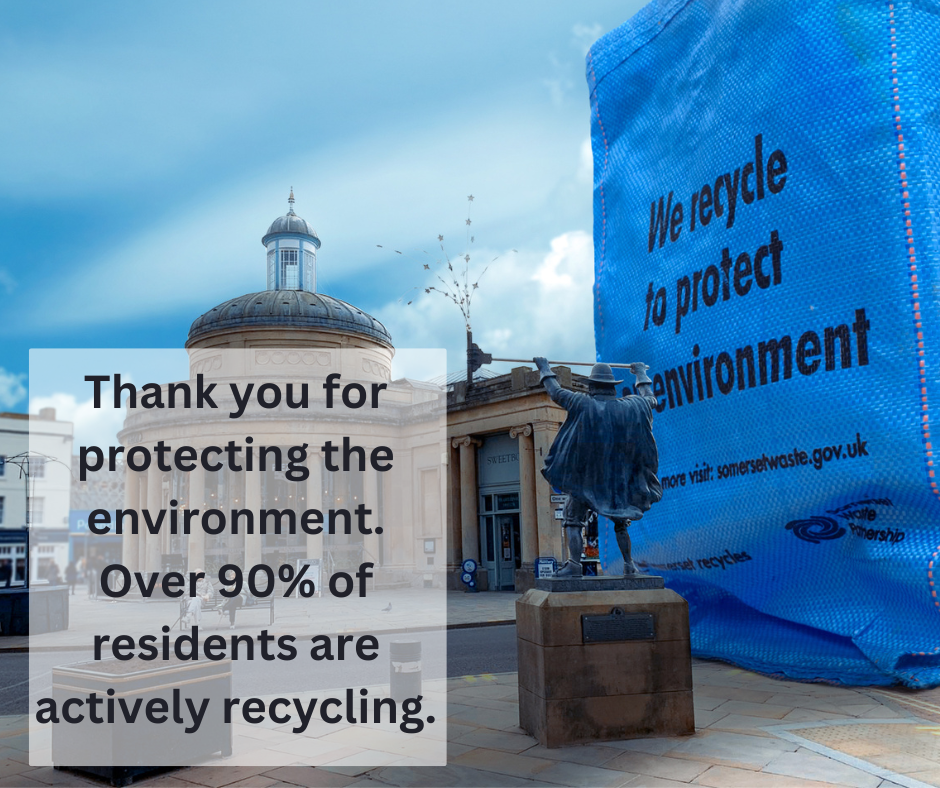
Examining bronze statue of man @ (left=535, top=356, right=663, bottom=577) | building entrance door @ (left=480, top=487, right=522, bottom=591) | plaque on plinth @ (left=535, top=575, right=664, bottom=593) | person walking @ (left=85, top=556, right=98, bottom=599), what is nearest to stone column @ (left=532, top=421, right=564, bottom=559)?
building entrance door @ (left=480, top=487, right=522, bottom=591)

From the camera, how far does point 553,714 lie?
7.05 metres

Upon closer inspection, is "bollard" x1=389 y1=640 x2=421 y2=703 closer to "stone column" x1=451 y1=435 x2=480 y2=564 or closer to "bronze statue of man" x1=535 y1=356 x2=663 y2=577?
"bronze statue of man" x1=535 y1=356 x2=663 y2=577

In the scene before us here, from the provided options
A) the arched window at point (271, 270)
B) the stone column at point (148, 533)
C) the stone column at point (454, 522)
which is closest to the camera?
the stone column at point (454, 522)

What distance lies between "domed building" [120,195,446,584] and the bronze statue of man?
2668 centimetres

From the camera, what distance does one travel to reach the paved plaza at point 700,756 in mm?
6133

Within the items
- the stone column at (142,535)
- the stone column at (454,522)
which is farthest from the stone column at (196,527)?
the stone column at (454,522)

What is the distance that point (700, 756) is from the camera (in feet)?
21.9

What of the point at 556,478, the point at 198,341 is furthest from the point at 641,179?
the point at 198,341

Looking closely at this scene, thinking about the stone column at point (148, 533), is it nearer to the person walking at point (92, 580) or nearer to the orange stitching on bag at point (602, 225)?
the person walking at point (92, 580)

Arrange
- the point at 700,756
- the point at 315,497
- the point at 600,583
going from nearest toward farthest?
the point at 700,756 → the point at 600,583 → the point at 315,497

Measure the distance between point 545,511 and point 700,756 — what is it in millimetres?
24915

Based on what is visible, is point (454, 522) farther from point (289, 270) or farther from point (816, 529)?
point (816, 529)

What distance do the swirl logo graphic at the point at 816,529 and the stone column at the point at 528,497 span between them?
22307mm

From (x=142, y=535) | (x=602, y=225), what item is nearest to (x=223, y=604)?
(x=602, y=225)
